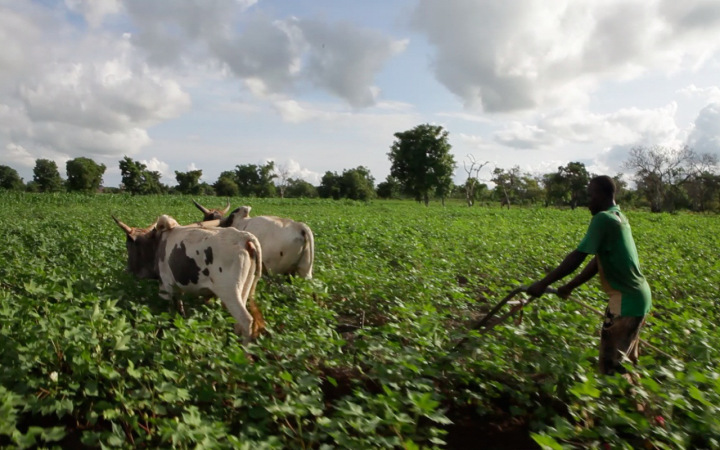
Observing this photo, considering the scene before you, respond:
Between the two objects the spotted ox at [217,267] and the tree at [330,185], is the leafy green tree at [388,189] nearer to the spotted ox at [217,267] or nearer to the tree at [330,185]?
the tree at [330,185]

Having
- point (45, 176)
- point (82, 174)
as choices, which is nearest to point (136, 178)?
point (82, 174)

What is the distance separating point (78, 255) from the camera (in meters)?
9.16

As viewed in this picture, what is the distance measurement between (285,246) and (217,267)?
165 cm

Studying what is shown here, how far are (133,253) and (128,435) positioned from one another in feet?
15.2

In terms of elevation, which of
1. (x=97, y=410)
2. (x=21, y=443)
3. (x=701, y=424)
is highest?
(x=701, y=424)

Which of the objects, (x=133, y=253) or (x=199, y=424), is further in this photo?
(x=133, y=253)

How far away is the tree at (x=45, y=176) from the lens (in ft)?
262

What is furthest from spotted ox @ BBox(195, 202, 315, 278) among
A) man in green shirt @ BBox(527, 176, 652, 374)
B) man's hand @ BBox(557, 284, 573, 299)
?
man in green shirt @ BBox(527, 176, 652, 374)

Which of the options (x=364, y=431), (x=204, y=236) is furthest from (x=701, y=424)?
(x=204, y=236)

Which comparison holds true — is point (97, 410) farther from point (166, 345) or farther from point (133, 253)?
point (133, 253)

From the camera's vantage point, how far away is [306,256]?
24.6ft

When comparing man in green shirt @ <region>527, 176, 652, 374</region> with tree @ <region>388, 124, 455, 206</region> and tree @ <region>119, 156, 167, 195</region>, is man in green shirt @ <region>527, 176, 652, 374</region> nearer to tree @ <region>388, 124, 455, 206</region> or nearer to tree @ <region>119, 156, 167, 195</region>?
tree @ <region>388, 124, 455, 206</region>

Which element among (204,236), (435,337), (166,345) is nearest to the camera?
(166,345)

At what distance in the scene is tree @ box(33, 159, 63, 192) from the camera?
7994 centimetres
